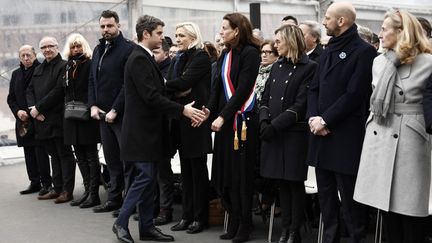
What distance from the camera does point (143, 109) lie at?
5156 millimetres

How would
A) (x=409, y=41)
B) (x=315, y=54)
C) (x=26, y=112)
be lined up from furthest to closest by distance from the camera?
(x=26, y=112) < (x=315, y=54) < (x=409, y=41)

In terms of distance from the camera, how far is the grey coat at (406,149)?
156 inches

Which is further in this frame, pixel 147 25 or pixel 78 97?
pixel 78 97

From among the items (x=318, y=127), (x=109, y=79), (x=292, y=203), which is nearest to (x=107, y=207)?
(x=109, y=79)

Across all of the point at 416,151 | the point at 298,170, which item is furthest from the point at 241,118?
the point at 416,151

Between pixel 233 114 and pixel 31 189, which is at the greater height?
pixel 233 114

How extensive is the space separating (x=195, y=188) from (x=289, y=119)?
121cm

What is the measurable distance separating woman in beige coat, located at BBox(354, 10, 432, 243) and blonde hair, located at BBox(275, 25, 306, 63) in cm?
89

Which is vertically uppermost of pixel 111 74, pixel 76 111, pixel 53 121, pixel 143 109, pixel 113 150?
pixel 111 74

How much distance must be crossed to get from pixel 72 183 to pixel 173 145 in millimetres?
1955

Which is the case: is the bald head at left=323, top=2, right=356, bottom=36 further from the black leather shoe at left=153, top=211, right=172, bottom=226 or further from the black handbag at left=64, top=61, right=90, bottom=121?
the black handbag at left=64, top=61, right=90, bottom=121

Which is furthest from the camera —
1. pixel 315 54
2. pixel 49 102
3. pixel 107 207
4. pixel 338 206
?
pixel 49 102

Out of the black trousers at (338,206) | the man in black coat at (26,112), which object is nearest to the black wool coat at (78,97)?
the man in black coat at (26,112)

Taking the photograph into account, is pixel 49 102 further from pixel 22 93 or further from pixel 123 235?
pixel 123 235
